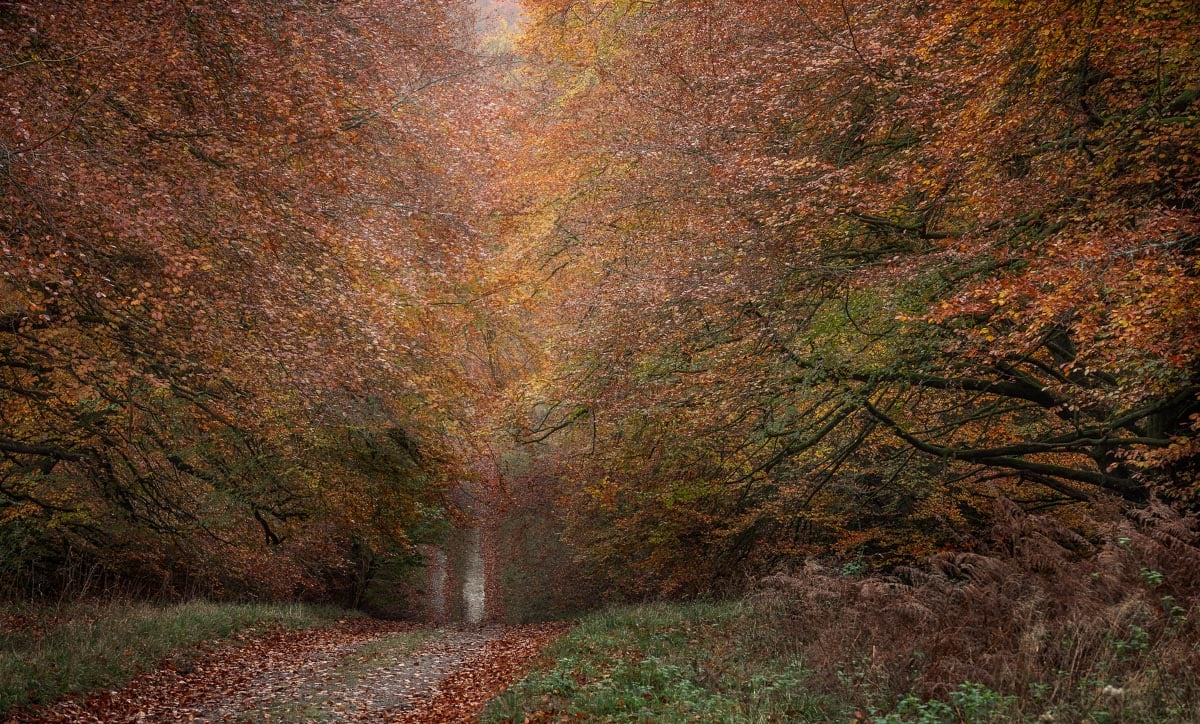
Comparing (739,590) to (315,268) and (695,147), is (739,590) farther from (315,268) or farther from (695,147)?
(315,268)

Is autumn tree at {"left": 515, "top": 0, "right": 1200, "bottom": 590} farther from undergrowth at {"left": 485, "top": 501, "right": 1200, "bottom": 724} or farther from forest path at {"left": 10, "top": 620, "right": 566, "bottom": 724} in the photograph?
forest path at {"left": 10, "top": 620, "right": 566, "bottom": 724}

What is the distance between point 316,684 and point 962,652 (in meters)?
7.66

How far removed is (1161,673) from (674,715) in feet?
10.8

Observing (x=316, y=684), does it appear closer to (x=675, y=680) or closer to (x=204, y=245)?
(x=675, y=680)

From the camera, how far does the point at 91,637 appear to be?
991 centimetres

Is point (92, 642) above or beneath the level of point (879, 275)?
beneath

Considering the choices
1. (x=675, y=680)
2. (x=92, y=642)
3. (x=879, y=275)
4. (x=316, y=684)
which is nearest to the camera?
(x=675, y=680)

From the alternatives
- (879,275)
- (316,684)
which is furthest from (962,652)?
(316,684)

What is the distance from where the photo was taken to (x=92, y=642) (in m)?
9.77

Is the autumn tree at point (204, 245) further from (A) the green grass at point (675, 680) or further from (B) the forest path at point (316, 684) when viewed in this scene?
(A) the green grass at point (675, 680)

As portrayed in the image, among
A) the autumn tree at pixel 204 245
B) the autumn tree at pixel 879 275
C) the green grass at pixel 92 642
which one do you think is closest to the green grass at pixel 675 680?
the autumn tree at pixel 879 275

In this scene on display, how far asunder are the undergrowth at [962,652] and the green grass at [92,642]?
14.8 ft

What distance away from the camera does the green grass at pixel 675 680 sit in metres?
6.29

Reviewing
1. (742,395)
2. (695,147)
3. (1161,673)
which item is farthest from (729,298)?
(1161,673)
